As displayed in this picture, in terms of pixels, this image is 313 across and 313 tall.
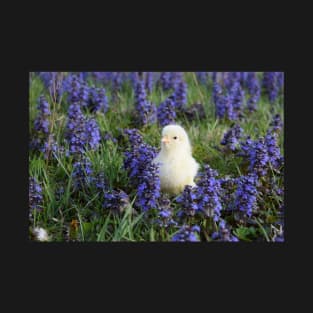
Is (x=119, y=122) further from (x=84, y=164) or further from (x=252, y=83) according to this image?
(x=252, y=83)

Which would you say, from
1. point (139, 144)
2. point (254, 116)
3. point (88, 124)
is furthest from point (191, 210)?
point (254, 116)

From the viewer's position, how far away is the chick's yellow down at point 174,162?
5.95m

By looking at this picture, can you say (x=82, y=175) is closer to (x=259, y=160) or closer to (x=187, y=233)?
(x=187, y=233)

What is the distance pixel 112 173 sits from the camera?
6305 millimetres

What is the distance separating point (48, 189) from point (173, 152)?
111cm

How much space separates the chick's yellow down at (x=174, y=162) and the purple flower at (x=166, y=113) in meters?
1.03

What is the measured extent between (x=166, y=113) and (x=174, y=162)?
1.19m

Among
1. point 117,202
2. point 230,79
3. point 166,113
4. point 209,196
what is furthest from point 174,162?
point 230,79

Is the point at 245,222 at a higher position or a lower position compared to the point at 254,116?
lower

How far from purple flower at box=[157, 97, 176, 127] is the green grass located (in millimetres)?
90

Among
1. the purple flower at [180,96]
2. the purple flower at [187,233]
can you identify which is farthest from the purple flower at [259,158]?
the purple flower at [180,96]

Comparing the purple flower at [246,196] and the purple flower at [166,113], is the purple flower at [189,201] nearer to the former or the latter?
the purple flower at [246,196]

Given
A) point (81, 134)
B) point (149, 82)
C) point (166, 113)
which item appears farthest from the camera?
point (149, 82)

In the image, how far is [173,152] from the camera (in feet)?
19.5
